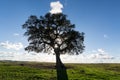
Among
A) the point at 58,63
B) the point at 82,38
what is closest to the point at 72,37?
the point at 82,38

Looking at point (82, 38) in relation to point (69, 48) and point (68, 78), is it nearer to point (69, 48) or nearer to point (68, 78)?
point (69, 48)

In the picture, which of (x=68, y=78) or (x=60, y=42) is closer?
(x=68, y=78)

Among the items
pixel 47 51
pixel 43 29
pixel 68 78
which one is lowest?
pixel 68 78

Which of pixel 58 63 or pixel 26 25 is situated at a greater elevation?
pixel 26 25

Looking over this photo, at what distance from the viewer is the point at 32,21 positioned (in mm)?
70875

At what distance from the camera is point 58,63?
7044 centimetres

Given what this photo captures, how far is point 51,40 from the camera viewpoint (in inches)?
2741

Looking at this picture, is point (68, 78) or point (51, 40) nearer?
point (68, 78)

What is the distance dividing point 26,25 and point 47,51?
8889 millimetres

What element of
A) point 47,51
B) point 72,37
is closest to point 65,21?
point 72,37

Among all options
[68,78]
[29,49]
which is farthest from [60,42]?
[68,78]

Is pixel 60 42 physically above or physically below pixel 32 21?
below

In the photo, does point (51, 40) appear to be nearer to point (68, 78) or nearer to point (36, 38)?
point (36, 38)

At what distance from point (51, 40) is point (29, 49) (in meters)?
6.71
